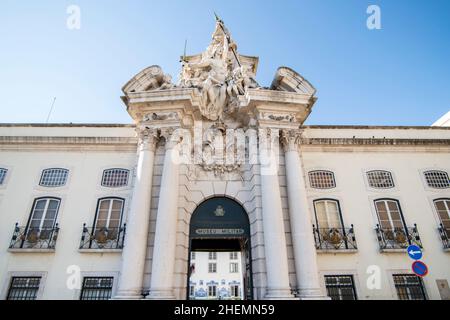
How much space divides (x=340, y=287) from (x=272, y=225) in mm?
4389

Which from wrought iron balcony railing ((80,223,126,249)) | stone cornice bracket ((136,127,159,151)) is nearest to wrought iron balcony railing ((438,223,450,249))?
stone cornice bracket ((136,127,159,151))

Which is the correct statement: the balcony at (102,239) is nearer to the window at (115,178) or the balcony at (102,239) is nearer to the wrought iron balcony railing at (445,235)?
the window at (115,178)

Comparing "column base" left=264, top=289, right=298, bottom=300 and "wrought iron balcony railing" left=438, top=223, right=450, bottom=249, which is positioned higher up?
"wrought iron balcony railing" left=438, top=223, right=450, bottom=249

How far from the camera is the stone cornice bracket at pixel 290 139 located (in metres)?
11.7

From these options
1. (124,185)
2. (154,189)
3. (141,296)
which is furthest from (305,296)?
(124,185)

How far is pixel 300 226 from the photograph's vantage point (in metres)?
10.1

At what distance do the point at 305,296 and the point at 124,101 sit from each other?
11.2 m

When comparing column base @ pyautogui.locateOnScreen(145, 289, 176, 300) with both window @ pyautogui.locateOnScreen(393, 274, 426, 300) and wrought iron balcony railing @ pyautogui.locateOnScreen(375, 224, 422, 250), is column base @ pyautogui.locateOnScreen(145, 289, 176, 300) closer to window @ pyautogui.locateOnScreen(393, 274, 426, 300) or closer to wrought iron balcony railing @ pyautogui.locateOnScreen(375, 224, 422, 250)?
wrought iron balcony railing @ pyautogui.locateOnScreen(375, 224, 422, 250)

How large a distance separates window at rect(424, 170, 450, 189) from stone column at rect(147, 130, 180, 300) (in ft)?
42.5

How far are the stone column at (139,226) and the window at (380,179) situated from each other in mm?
10930

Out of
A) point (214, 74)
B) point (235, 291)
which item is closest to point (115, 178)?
point (214, 74)

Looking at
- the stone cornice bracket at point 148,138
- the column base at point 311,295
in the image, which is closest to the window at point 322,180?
the column base at point 311,295

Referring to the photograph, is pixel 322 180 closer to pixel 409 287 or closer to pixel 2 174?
pixel 409 287

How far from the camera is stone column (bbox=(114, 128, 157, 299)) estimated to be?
9031 mm
